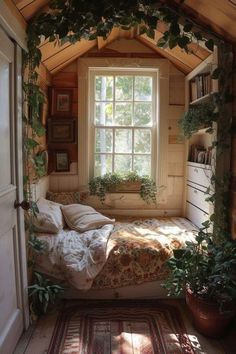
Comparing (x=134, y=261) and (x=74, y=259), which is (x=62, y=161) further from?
(x=134, y=261)

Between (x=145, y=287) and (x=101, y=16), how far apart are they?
6.67 ft

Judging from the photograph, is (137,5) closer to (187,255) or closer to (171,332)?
(187,255)

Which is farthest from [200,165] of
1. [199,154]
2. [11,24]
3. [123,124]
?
[11,24]

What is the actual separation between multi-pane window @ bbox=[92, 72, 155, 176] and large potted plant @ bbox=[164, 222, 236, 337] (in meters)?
1.52

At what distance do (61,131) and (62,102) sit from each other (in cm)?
33

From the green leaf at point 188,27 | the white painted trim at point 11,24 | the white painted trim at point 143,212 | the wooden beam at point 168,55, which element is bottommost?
the white painted trim at point 143,212

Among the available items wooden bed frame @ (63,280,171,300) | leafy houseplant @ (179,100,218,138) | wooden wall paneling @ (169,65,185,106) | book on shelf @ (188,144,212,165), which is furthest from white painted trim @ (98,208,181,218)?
wooden wall paneling @ (169,65,185,106)

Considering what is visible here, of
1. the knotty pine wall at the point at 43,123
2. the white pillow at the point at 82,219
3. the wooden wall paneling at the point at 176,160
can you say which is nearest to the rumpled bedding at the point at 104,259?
the white pillow at the point at 82,219

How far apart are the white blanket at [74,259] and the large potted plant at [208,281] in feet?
1.81

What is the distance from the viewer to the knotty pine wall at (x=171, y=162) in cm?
337

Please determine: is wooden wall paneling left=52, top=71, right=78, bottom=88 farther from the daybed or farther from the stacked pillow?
the daybed

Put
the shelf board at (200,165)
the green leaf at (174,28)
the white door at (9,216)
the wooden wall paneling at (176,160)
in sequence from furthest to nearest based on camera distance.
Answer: the wooden wall paneling at (176,160)
the shelf board at (200,165)
the green leaf at (174,28)
the white door at (9,216)

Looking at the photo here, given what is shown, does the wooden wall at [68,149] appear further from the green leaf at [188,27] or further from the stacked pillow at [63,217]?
the green leaf at [188,27]

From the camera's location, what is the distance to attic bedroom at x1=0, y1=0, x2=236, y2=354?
190cm
